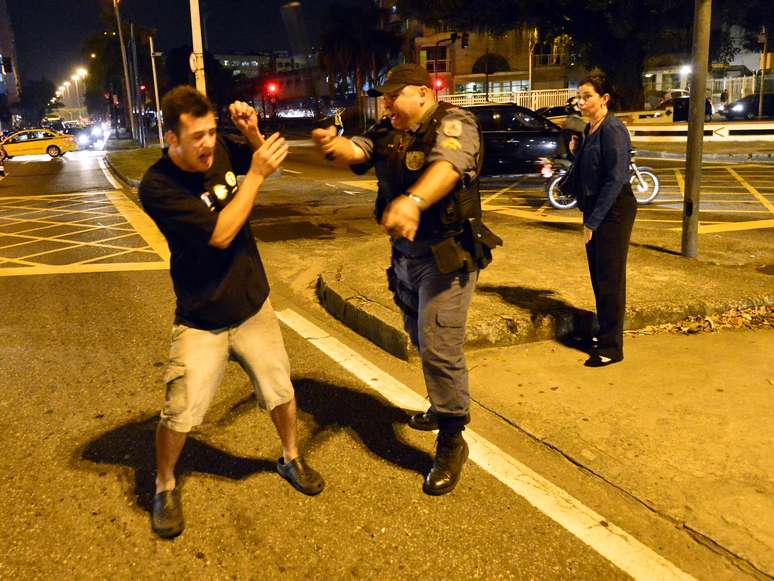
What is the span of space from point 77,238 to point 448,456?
877cm

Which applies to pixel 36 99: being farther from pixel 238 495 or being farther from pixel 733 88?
pixel 238 495

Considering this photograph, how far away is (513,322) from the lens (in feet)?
17.0

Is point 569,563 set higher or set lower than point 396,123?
lower

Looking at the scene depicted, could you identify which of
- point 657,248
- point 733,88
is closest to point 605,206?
point 657,248

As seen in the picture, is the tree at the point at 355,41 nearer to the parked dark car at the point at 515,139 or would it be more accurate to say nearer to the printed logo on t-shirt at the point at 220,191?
the parked dark car at the point at 515,139

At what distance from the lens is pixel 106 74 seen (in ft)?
238

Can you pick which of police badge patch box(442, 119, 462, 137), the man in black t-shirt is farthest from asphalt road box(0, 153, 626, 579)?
police badge patch box(442, 119, 462, 137)

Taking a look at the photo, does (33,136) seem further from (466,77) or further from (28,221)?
(466,77)

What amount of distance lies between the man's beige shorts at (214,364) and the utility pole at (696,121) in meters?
5.49

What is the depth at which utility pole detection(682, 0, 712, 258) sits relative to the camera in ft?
22.8

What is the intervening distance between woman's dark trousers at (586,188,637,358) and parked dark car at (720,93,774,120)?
3621 centimetres

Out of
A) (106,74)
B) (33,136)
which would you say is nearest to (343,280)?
(33,136)

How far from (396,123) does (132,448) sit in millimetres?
2143

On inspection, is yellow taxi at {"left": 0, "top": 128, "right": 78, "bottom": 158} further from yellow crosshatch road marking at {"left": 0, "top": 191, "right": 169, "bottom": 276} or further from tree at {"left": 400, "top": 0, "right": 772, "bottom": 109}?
yellow crosshatch road marking at {"left": 0, "top": 191, "right": 169, "bottom": 276}
